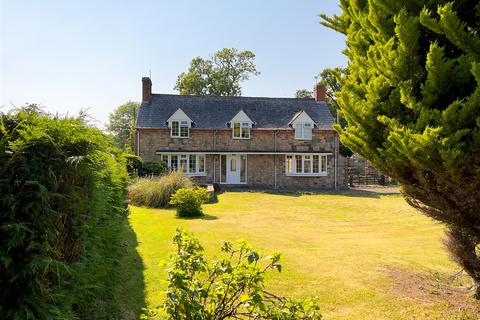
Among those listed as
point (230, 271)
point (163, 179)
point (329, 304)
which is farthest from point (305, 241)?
point (163, 179)

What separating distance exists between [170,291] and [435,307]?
15.7ft

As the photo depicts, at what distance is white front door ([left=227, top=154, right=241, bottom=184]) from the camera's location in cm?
3066

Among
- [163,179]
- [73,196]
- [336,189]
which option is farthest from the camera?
[336,189]

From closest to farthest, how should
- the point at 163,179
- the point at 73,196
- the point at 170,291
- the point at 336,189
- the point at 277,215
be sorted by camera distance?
the point at 170,291 < the point at 73,196 < the point at 277,215 < the point at 163,179 < the point at 336,189

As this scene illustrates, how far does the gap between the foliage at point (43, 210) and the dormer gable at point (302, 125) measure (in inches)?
1094

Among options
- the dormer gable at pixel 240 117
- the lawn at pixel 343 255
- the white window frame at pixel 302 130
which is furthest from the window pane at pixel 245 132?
the lawn at pixel 343 255

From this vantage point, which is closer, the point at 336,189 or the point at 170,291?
the point at 170,291

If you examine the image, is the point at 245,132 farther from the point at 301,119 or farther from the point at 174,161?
the point at 174,161

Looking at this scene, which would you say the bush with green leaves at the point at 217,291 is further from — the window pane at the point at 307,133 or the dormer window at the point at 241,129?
the window pane at the point at 307,133

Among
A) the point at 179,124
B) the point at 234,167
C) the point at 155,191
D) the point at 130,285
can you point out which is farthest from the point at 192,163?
the point at 130,285

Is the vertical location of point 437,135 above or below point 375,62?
below

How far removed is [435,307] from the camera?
231 inches

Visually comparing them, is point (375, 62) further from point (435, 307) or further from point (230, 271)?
point (435, 307)

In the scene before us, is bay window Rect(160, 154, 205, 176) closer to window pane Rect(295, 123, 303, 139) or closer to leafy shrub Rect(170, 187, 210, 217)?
window pane Rect(295, 123, 303, 139)
